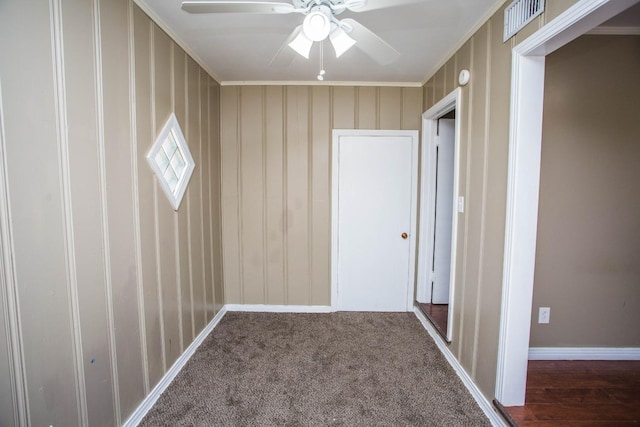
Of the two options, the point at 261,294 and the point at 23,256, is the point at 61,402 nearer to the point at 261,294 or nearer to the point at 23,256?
the point at 23,256

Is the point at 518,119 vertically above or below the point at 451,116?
below

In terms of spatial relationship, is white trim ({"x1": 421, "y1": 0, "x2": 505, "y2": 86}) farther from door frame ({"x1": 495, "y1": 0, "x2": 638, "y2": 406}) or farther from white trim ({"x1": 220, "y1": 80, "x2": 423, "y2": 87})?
door frame ({"x1": 495, "y1": 0, "x2": 638, "y2": 406})

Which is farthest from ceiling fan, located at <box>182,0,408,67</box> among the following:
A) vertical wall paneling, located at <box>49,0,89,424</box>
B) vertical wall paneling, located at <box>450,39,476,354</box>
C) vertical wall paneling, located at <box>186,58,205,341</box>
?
vertical wall paneling, located at <box>186,58,205,341</box>

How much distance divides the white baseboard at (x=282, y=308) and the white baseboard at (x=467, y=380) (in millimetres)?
1084

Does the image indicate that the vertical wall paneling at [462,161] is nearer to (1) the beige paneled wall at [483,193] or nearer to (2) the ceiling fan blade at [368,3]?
(1) the beige paneled wall at [483,193]

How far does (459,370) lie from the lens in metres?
2.03

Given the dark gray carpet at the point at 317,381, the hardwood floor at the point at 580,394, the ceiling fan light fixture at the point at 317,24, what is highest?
the ceiling fan light fixture at the point at 317,24

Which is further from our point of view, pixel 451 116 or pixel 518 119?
pixel 451 116

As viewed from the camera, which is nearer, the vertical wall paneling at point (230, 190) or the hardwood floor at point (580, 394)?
the hardwood floor at point (580, 394)

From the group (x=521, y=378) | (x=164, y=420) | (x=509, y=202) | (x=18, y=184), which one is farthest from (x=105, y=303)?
(x=521, y=378)

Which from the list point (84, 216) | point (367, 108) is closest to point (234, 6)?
point (84, 216)

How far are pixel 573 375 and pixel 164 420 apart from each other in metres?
2.82

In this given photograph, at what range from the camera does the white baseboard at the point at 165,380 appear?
161cm

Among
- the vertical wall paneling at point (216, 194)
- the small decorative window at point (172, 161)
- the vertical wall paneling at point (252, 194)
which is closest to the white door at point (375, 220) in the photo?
the vertical wall paneling at point (252, 194)
